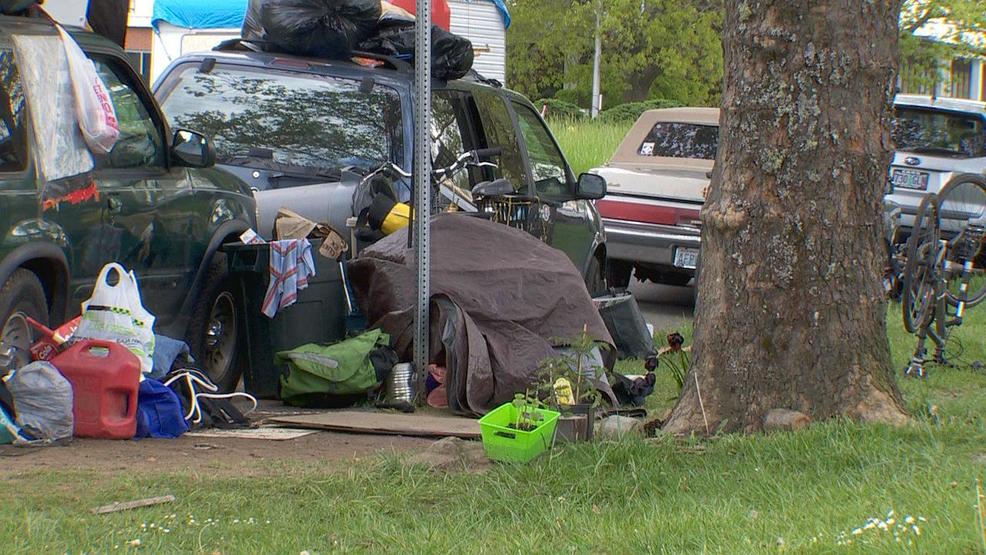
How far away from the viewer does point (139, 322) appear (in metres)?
6.18

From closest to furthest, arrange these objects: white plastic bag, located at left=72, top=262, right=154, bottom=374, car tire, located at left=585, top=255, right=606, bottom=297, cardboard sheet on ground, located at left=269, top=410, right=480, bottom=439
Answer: white plastic bag, located at left=72, top=262, right=154, bottom=374 → cardboard sheet on ground, located at left=269, top=410, right=480, bottom=439 → car tire, located at left=585, top=255, right=606, bottom=297

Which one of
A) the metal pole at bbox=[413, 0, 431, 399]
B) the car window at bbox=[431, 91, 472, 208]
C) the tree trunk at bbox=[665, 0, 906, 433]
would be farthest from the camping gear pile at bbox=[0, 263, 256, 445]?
the car window at bbox=[431, 91, 472, 208]

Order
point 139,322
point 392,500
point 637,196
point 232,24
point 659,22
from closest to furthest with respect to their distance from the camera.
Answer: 1. point 392,500
2. point 139,322
3. point 637,196
4. point 232,24
5. point 659,22

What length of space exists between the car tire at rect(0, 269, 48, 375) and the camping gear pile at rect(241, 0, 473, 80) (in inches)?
130

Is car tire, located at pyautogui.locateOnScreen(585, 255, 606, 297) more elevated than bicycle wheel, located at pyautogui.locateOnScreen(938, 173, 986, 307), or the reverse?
bicycle wheel, located at pyautogui.locateOnScreen(938, 173, 986, 307)

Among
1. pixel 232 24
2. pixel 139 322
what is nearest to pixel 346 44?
pixel 139 322

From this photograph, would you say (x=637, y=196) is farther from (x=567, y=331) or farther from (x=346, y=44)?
(x=567, y=331)

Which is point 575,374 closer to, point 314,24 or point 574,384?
point 574,384

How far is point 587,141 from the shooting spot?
79.6ft

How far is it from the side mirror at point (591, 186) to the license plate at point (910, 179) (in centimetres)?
564

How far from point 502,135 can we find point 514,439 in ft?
14.1

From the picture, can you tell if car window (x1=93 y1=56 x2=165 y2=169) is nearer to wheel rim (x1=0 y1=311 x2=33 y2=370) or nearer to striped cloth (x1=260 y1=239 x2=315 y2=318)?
striped cloth (x1=260 y1=239 x2=315 y2=318)

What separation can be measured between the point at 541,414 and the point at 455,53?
12.4 feet

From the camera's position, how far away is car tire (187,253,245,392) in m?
7.28
